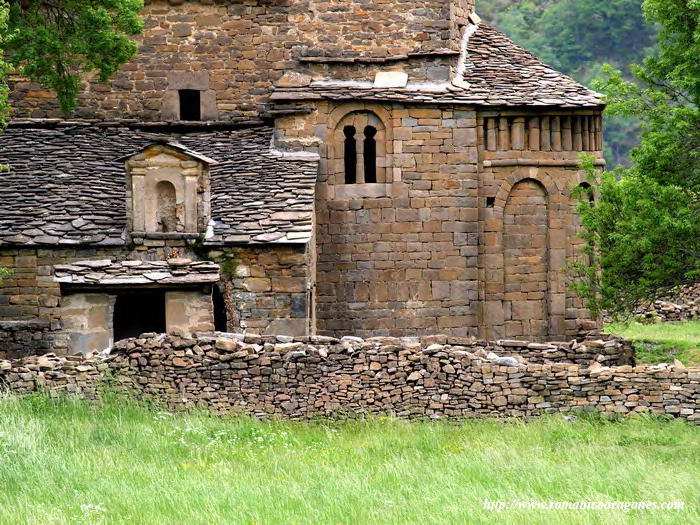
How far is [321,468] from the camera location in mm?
13562

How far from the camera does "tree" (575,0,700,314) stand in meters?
17.5

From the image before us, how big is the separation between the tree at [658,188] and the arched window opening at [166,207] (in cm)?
598

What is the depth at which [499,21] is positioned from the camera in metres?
63.9

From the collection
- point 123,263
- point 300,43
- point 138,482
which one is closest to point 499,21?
point 300,43

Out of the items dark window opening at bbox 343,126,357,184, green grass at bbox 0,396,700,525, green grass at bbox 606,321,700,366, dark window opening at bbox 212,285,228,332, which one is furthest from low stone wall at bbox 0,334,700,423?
dark window opening at bbox 343,126,357,184

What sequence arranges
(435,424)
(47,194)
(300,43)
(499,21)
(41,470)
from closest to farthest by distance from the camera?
1. (41,470)
2. (435,424)
3. (47,194)
4. (300,43)
5. (499,21)

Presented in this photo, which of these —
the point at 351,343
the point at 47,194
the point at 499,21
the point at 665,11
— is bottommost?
the point at 351,343

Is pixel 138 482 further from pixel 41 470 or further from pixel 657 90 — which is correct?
pixel 657 90

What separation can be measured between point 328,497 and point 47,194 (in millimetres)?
10205

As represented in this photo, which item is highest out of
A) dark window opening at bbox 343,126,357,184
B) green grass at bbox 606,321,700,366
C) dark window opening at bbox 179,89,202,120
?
dark window opening at bbox 179,89,202,120

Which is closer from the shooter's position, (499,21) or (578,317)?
(578,317)

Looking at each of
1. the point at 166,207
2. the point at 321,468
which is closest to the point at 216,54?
the point at 166,207

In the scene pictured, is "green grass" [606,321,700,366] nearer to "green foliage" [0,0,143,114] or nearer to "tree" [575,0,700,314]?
"tree" [575,0,700,314]

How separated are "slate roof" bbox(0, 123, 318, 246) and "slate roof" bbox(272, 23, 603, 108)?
1270 mm
